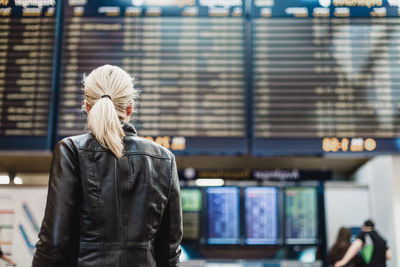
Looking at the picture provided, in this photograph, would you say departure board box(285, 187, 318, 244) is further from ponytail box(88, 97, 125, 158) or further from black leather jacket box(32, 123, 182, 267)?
ponytail box(88, 97, 125, 158)

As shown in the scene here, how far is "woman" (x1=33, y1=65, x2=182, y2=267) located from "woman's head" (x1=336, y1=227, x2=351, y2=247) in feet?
→ 11.5

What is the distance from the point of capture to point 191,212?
15.6 ft

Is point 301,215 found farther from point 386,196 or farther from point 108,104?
point 108,104

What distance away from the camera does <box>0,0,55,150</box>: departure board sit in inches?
154

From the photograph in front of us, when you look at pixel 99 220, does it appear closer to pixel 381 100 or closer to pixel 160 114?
pixel 160 114

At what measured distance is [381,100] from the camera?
3.91 meters

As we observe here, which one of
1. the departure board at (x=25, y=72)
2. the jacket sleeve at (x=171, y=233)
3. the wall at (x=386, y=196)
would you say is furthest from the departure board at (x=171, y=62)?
the jacket sleeve at (x=171, y=233)

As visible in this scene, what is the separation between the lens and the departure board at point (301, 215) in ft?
15.3

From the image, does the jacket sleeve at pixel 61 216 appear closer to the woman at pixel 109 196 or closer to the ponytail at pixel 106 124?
the woman at pixel 109 196

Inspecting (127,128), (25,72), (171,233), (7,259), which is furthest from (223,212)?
(127,128)

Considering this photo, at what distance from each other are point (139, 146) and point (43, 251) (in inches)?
17.8

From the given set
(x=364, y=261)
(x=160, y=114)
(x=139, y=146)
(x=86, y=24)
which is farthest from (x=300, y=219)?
(x=139, y=146)

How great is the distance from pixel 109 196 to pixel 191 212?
341cm

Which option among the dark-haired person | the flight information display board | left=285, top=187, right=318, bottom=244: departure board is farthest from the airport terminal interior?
left=285, top=187, right=318, bottom=244: departure board
